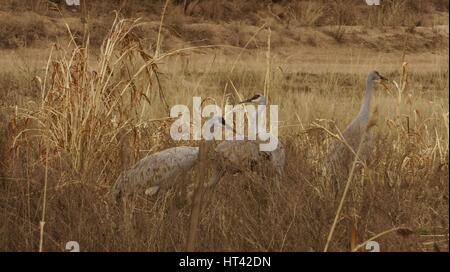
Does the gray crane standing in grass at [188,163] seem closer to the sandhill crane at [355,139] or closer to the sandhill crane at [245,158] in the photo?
the sandhill crane at [245,158]

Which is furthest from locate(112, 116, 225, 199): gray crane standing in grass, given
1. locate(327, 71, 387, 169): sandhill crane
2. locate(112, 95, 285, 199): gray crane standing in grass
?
locate(327, 71, 387, 169): sandhill crane

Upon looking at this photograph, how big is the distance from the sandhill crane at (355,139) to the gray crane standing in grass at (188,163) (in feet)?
0.75

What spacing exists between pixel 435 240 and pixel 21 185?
1.52 metres

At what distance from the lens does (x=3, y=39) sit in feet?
36.1

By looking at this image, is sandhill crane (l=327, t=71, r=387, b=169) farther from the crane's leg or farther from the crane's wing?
the crane's leg

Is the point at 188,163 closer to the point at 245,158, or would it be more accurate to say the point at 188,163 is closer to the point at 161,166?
the point at 161,166

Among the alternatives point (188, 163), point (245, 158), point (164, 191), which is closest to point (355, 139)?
point (245, 158)

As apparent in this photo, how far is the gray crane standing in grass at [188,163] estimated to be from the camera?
4328 millimetres

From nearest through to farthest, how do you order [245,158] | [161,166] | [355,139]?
[161,166]
[245,158]
[355,139]

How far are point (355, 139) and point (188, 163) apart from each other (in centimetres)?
85

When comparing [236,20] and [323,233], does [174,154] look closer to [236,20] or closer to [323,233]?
[323,233]

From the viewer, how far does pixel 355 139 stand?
4883 mm

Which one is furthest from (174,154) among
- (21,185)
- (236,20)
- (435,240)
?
(236,20)
